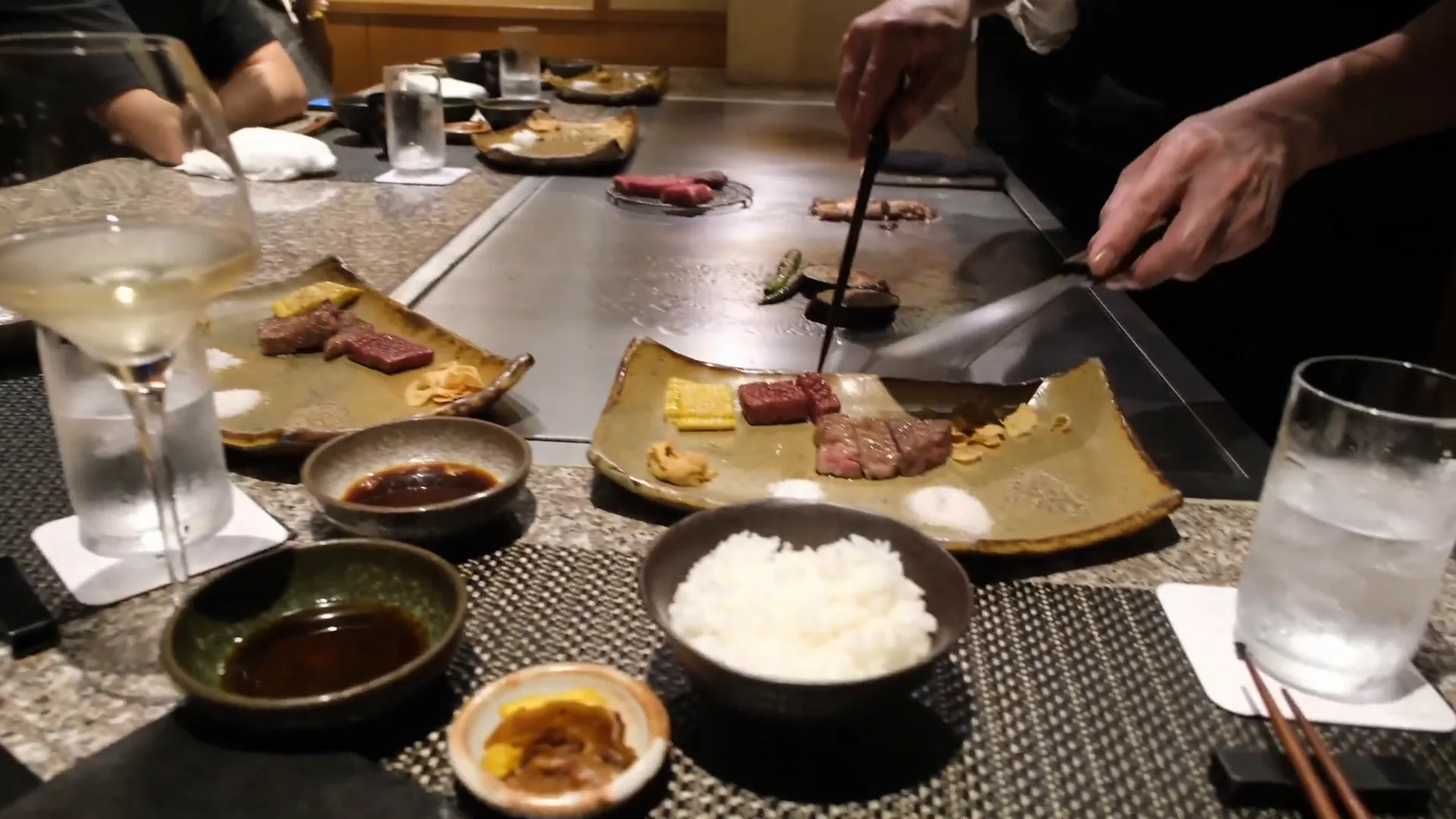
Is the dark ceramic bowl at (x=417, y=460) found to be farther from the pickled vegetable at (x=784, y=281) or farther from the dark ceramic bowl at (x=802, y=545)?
the pickled vegetable at (x=784, y=281)

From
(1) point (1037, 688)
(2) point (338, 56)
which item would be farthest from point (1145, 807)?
(2) point (338, 56)

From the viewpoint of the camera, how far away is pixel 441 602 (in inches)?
33.0

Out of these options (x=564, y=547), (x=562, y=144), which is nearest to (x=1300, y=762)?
(x=564, y=547)

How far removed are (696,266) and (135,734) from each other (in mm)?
1409

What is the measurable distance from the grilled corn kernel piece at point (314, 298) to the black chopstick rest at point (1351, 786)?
1289mm

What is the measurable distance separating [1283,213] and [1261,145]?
88 centimetres

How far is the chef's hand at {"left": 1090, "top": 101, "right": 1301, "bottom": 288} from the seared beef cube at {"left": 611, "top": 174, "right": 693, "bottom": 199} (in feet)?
4.15

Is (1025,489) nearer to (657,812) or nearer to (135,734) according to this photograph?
(657,812)

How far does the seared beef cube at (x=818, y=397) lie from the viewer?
4.19 feet

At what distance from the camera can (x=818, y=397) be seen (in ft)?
4.22

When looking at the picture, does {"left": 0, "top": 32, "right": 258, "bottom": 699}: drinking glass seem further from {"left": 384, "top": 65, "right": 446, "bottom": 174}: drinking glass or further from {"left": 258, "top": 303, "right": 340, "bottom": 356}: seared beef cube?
{"left": 384, "top": 65, "right": 446, "bottom": 174}: drinking glass

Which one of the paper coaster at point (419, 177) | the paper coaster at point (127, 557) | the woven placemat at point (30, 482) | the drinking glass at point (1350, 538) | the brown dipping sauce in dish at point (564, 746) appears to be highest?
the drinking glass at point (1350, 538)

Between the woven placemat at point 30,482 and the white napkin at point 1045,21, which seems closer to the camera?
the woven placemat at point 30,482

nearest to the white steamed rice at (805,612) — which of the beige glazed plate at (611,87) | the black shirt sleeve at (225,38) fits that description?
the black shirt sleeve at (225,38)
